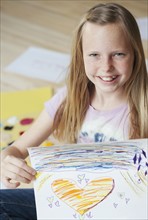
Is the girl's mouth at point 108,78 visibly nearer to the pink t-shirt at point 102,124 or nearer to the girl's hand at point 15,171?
the pink t-shirt at point 102,124

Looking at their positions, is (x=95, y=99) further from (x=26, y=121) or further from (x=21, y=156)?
(x=26, y=121)

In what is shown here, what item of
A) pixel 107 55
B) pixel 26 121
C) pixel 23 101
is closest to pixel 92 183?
pixel 107 55

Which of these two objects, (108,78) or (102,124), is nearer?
(108,78)

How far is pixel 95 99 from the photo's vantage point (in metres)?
1.02

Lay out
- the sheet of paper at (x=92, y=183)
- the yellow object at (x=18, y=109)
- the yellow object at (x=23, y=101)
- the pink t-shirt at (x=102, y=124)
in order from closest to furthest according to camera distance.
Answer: the sheet of paper at (x=92, y=183) < the pink t-shirt at (x=102, y=124) < the yellow object at (x=18, y=109) < the yellow object at (x=23, y=101)

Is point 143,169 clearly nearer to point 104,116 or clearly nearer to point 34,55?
point 104,116

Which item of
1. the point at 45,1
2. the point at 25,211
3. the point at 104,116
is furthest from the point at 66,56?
the point at 25,211

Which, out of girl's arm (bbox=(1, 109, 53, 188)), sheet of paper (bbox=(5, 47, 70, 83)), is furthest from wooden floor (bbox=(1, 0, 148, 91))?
girl's arm (bbox=(1, 109, 53, 188))

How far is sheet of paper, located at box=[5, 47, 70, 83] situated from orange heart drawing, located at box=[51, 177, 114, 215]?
1.03 m

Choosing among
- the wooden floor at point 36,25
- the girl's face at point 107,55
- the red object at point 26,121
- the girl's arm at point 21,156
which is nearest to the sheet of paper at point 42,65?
the wooden floor at point 36,25

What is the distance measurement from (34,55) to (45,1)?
0.62 meters

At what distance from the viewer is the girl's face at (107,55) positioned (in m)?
0.83

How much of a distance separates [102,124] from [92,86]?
11cm

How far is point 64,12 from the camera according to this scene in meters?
2.29
